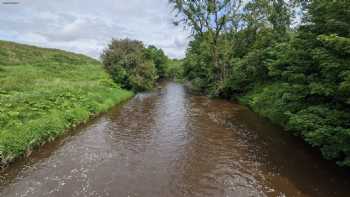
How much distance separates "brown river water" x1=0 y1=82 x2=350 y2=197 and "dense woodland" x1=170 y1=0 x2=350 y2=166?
96 centimetres

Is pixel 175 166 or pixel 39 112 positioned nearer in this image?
pixel 175 166

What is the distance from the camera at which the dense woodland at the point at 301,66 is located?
251 inches

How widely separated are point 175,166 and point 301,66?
574 cm

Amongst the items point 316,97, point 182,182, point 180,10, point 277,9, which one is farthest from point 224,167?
point 180,10

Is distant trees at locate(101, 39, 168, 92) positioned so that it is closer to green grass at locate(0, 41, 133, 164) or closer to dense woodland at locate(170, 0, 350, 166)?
green grass at locate(0, 41, 133, 164)

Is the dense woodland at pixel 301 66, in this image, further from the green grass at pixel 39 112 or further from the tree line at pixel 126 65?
the green grass at pixel 39 112

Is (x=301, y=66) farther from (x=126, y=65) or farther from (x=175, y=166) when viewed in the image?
(x=126, y=65)

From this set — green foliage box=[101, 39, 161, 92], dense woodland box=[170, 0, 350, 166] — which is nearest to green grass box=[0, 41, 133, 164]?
green foliage box=[101, 39, 161, 92]

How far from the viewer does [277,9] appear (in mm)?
19578

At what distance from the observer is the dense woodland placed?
6367 mm

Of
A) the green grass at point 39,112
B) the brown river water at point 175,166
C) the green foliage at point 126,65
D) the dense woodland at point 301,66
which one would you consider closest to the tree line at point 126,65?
the green foliage at point 126,65

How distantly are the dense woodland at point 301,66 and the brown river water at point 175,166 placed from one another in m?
0.96

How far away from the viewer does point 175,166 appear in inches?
309

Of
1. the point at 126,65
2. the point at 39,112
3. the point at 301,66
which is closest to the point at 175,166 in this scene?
the point at 301,66
